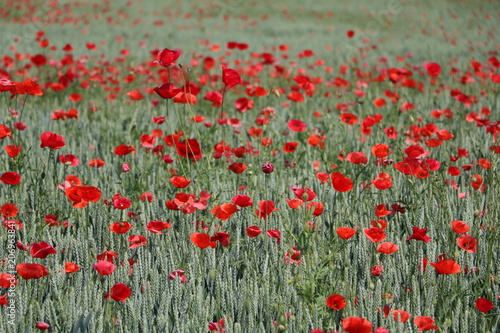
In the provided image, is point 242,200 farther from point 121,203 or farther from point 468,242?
point 468,242

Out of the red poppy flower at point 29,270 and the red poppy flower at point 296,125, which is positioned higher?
the red poppy flower at point 296,125

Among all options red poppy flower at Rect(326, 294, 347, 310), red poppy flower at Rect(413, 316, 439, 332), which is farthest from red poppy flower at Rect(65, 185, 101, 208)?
red poppy flower at Rect(413, 316, 439, 332)

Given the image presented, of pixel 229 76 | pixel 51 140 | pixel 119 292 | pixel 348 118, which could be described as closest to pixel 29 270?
pixel 119 292

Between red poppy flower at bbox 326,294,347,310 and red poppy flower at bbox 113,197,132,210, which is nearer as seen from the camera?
red poppy flower at bbox 326,294,347,310

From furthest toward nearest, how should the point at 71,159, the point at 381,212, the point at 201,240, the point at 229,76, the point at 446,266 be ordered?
1. the point at 71,159
2. the point at 229,76
3. the point at 381,212
4. the point at 201,240
5. the point at 446,266

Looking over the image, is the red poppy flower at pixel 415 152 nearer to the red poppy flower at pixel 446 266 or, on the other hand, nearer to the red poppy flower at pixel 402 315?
the red poppy flower at pixel 446 266

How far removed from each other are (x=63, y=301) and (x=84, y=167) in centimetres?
141

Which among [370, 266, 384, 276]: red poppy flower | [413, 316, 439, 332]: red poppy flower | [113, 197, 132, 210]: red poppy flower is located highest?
[113, 197, 132, 210]: red poppy flower

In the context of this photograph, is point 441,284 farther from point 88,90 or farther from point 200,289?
point 88,90

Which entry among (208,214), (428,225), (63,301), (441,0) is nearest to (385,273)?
(428,225)

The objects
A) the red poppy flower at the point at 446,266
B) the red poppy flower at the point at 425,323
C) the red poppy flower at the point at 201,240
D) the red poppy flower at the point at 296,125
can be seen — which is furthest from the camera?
the red poppy flower at the point at 296,125

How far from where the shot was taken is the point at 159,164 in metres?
2.53

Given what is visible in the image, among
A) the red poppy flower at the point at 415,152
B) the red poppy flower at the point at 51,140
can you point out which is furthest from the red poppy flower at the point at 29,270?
the red poppy flower at the point at 415,152

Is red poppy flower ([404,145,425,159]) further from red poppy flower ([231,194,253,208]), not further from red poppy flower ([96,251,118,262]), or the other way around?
red poppy flower ([96,251,118,262])
